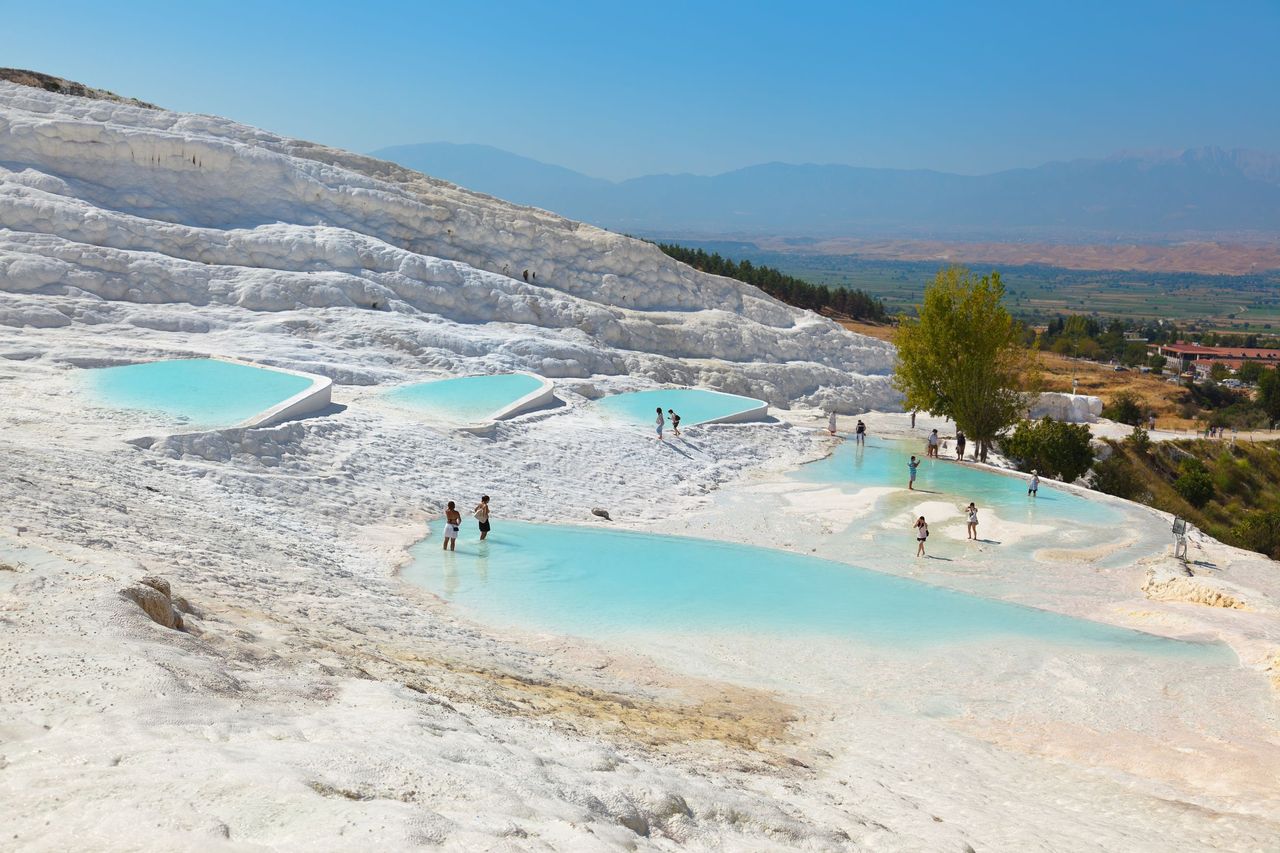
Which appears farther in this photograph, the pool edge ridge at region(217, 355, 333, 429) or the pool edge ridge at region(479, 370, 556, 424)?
the pool edge ridge at region(479, 370, 556, 424)

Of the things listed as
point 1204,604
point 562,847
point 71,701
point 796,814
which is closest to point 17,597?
point 71,701

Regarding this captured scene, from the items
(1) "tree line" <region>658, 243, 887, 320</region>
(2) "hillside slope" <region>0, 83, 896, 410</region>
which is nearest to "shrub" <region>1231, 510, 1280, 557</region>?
(2) "hillside slope" <region>0, 83, 896, 410</region>

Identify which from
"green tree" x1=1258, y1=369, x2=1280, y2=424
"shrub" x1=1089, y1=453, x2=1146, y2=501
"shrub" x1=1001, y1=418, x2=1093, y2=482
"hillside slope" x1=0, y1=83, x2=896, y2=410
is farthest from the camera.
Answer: "green tree" x1=1258, y1=369, x2=1280, y2=424

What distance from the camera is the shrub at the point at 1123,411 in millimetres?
59469

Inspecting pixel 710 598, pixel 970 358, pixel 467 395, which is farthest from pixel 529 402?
pixel 970 358

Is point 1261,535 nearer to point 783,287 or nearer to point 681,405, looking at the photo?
point 681,405

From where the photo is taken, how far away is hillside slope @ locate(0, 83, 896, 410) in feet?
97.4

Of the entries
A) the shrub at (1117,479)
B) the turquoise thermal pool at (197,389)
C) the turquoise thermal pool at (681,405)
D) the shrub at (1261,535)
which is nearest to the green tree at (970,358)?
the turquoise thermal pool at (681,405)

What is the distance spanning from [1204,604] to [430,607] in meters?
12.0

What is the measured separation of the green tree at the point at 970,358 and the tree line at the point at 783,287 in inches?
1233

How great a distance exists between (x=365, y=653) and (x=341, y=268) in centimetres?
2594

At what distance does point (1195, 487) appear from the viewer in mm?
42438

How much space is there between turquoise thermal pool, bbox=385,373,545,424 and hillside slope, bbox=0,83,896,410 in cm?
145

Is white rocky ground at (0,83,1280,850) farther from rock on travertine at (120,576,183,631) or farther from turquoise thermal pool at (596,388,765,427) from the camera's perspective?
turquoise thermal pool at (596,388,765,427)
